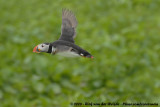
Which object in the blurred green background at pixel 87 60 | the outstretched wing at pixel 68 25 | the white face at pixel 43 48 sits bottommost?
the white face at pixel 43 48

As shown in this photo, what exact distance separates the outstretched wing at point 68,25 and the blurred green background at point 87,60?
13.3 feet

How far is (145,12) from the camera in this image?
12.1 m

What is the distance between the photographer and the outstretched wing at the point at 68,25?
2.81 meters

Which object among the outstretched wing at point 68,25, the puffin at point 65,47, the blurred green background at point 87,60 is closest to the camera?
the puffin at point 65,47

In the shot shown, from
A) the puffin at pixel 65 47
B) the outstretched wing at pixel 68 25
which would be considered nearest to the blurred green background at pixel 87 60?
the outstretched wing at pixel 68 25

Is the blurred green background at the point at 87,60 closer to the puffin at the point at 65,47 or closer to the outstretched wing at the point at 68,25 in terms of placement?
the outstretched wing at the point at 68,25

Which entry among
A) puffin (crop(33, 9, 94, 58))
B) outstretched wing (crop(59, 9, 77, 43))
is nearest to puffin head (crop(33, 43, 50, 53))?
puffin (crop(33, 9, 94, 58))

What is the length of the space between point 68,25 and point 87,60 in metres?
4.08

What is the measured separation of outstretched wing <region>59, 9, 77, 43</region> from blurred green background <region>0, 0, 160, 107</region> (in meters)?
4.04

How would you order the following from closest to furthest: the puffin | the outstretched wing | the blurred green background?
the puffin < the outstretched wing < the blurred green background

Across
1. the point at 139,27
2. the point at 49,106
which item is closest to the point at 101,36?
the point at 139,27

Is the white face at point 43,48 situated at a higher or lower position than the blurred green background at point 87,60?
lower

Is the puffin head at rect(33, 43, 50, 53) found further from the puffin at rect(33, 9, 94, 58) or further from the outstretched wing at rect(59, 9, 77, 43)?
the outstretched wing at rect(59, 9, 77, 43)

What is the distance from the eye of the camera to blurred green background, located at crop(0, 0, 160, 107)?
8477 mm
